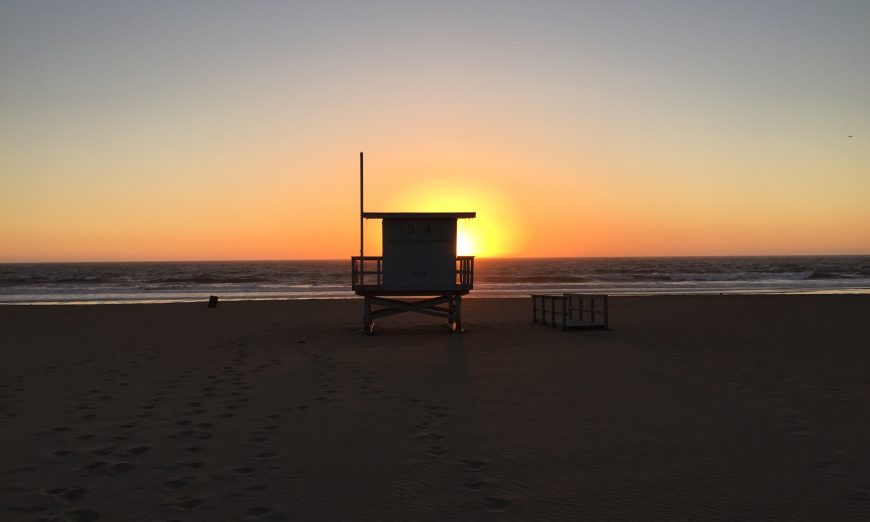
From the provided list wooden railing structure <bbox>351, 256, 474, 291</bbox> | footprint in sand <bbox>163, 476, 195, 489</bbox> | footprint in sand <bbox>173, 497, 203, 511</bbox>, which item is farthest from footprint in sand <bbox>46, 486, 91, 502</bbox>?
wooden railing structure <bbox>351, 256, 474, 291</bbox>

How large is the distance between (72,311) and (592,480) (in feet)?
95.7

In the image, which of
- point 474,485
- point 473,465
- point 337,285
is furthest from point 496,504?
point 337,285

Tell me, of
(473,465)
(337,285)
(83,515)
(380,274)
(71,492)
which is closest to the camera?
(83,515)

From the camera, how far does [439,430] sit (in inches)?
328

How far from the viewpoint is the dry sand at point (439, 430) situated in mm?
5859

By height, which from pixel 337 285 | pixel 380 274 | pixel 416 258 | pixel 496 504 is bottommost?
pixel 496 504

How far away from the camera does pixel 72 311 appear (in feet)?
97.3

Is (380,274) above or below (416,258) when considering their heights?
below

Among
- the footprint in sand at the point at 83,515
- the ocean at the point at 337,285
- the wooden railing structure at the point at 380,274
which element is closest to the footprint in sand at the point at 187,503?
the footprint in sand at the point at 83,515

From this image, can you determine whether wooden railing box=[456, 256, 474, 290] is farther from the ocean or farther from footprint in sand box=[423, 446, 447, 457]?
the ocean

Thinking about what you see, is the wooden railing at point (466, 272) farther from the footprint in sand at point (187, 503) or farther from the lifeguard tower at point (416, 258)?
the footprint in sand at point (187, 503)

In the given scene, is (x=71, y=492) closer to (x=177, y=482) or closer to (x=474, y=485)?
(x=177, y=482)

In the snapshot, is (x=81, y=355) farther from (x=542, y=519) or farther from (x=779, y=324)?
(x=779, y=324)

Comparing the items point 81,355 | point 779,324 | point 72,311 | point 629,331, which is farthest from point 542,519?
point 72,311
